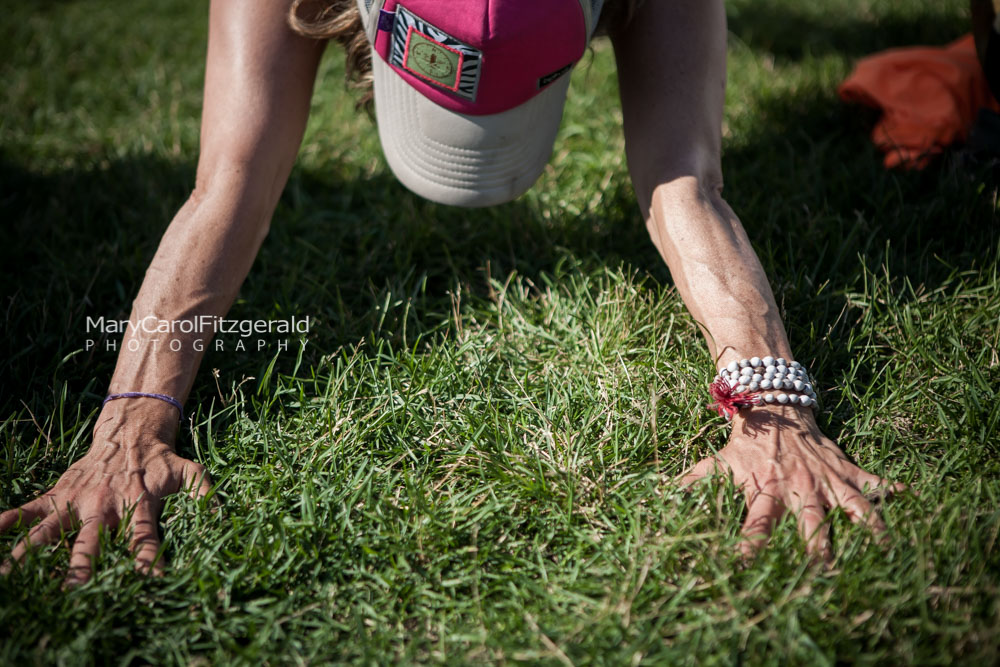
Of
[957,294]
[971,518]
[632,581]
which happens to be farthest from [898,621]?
[957,294]

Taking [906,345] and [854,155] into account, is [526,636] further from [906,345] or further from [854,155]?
[854,155]

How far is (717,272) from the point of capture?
1822mm

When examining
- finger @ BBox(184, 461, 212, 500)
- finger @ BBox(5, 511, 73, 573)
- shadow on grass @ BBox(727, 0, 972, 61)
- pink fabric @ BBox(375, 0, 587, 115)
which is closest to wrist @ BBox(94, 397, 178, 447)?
finger @ BBox(184, 461, 212, 500)

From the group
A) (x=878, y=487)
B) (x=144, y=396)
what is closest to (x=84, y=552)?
(x=144, y=396)

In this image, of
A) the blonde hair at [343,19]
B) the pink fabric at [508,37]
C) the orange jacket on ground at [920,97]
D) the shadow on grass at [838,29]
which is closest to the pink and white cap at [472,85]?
the pink fabric at [508,37]

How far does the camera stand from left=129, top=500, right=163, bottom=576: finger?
153 cm

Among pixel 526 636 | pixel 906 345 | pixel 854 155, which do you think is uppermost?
pixel 854 155

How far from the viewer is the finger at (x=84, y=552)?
58.6 inches

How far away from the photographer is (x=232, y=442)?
6.09 ft

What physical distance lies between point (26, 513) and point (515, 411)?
1.15 m

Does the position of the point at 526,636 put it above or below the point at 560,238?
below

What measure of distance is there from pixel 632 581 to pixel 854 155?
218 centimetres

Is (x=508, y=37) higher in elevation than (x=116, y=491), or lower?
higher

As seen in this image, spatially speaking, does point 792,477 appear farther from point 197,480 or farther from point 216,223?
point 216,223
